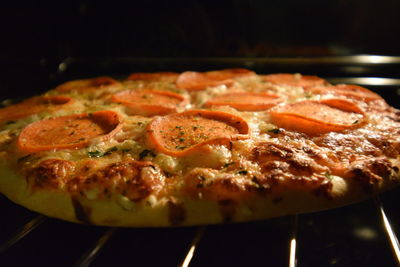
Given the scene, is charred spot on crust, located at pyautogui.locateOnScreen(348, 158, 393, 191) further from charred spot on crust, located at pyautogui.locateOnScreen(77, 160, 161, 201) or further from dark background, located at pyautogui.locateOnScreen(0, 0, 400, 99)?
dark background, located at pyautogui.locateOnScreen(0, 0, 400, 99)

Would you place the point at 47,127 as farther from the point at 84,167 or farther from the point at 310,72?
the point at 310,72

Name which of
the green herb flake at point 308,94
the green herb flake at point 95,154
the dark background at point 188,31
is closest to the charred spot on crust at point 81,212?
the green herb flake at point 95,154

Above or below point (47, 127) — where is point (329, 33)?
above

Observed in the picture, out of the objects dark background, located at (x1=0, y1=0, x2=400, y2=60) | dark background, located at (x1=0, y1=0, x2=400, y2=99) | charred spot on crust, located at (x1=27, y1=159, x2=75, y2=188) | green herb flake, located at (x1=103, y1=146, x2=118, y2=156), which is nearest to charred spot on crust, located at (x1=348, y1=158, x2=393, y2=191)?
green herb flake, located at (x1=103, y1=146, x2=118, y2=156)

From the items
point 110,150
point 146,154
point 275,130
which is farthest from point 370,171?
point 110,150

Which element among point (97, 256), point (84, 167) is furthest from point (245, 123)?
point (97, 256)

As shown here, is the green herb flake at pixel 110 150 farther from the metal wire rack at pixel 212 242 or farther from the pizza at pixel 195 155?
the metal wire rack at pixel 212 242
